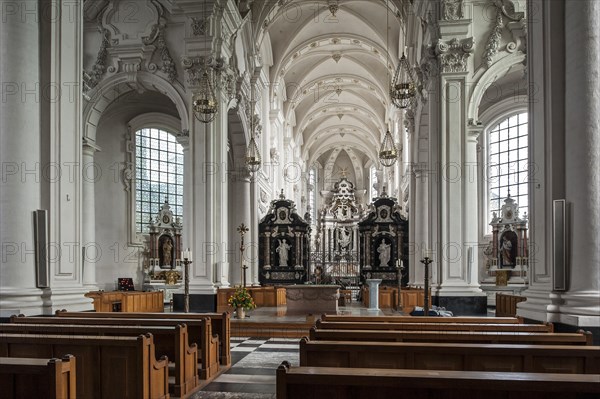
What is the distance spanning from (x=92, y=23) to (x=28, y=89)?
10.2m

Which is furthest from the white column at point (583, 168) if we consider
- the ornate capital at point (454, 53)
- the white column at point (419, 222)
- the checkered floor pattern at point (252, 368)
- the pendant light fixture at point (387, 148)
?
the pendant light fixture at point (387, 148)

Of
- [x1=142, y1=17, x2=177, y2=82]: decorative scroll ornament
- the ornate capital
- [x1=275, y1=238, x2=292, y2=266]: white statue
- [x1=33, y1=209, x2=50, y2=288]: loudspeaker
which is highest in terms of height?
[x1=142, y1=17, x2=177, y2=82]: decorative scroll ornament

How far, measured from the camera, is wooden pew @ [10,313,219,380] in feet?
20.9

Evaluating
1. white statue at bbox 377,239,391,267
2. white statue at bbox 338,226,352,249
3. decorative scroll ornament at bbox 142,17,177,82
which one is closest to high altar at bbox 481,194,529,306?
white statue at bbox 377,239,391,267

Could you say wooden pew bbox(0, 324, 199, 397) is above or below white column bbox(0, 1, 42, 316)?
below

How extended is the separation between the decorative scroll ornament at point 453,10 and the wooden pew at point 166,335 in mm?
11084

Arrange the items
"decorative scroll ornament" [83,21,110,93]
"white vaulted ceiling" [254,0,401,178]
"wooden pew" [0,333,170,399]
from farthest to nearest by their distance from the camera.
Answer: "white vaulted ceiling" [254,0,401,178]
"decorative scroll ornament" [83,21,110,93]
"wooden pew" [0,333,170,399]

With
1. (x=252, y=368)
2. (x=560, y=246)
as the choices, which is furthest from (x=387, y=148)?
(x=560, y=246)

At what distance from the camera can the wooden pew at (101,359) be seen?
16.2 feet

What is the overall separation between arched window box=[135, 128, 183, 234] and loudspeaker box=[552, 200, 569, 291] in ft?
59.6

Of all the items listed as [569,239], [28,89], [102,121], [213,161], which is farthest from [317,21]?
[569,239]

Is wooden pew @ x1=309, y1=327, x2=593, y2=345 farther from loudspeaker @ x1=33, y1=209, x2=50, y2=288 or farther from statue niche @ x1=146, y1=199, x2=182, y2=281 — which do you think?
statue niche @ x1=146, y1=199, x2=182, y2=281

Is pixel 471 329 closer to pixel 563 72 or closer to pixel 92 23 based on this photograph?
pixel 563 72

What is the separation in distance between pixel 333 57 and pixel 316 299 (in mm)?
18836
